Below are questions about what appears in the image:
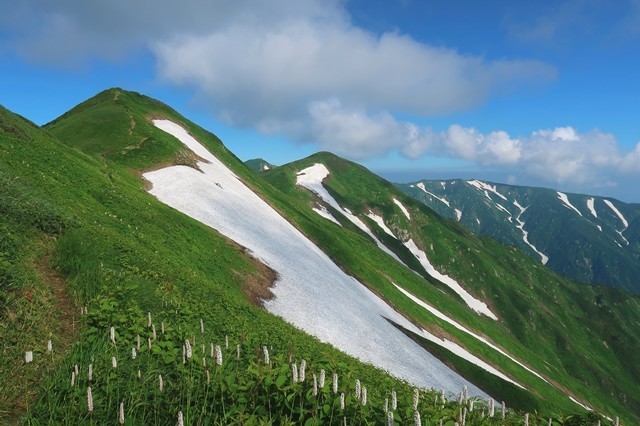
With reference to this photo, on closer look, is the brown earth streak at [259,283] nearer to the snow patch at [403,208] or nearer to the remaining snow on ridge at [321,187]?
the remaining snow on ridge at [321,187]

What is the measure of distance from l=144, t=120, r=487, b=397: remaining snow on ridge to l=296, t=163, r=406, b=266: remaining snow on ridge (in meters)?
78.4

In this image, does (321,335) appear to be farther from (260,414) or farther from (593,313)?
(593,313)

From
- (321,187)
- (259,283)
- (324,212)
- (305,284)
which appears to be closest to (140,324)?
(259,283)

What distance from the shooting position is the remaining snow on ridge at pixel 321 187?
144625mm

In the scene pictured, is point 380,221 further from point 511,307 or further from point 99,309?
point 99,309

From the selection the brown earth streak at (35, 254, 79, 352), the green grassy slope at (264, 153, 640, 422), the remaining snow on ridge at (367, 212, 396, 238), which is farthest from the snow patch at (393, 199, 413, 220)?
Result: the brown earth streak at (35, 254, 79, 352)

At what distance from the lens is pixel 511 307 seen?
484 ft

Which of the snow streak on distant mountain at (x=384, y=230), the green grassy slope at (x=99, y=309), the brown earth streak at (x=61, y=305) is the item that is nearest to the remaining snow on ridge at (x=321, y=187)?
the snow streak on distant mountain at (x=384, y=230)

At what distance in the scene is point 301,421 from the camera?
23.8 feet

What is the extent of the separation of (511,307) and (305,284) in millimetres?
131284

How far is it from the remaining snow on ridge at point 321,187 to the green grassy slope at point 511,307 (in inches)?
149

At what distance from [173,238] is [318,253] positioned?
101ft

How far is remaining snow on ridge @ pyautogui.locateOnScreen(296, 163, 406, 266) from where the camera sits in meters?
145

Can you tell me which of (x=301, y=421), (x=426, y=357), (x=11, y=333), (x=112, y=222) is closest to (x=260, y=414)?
(x=301, y=421)
